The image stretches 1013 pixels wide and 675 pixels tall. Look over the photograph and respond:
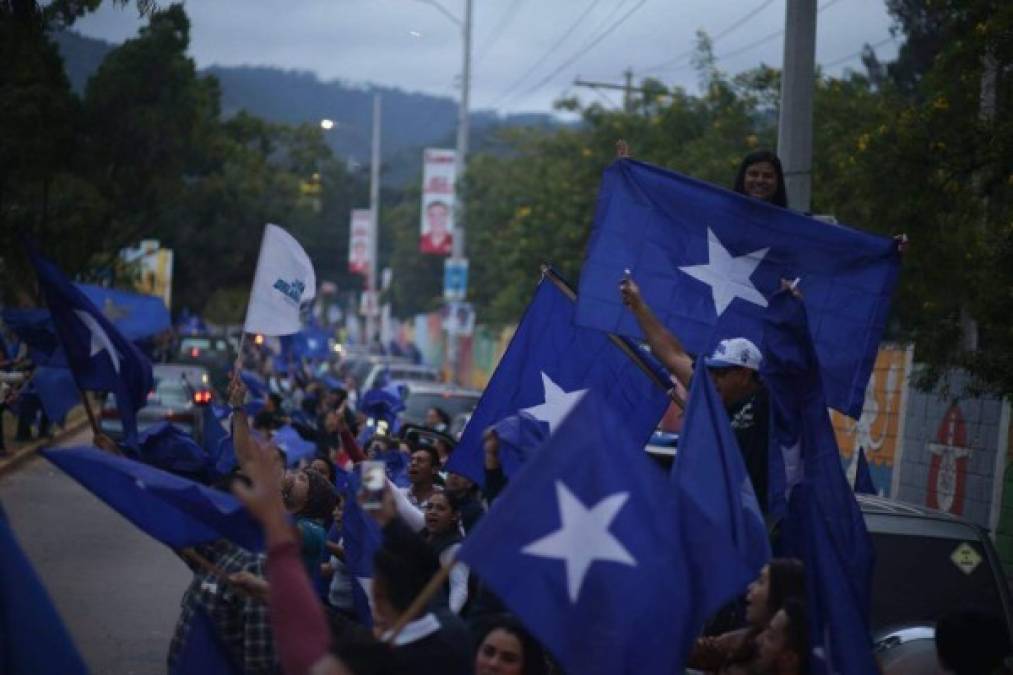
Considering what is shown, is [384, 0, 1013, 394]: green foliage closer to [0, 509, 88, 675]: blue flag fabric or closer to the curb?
[0, 509, 88, 675]: blue flag fabric

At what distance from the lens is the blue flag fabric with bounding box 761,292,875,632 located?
653 cm

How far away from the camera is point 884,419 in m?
Answer: 20.5

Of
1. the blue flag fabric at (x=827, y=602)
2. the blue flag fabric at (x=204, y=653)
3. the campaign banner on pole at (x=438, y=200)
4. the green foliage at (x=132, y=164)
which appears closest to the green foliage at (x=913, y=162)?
the blue flag fabric at (x=827, y=602)

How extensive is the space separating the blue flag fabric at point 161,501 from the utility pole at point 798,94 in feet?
24.0

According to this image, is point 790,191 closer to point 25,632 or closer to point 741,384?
point 741,384

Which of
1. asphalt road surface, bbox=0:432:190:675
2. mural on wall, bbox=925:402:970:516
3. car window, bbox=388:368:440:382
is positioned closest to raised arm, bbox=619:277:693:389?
asphalt road surface, bbox=0:432:190:675

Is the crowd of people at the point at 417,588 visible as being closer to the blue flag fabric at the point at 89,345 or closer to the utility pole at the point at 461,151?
the blue flag fabric at the point at 89,345

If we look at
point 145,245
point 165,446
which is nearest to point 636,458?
point 165,446

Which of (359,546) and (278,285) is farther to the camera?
(278,285)

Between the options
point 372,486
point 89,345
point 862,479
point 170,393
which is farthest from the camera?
point 170,393

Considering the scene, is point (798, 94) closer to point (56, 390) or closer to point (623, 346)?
point (623, 346)

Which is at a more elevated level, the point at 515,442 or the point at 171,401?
the point at 515,442

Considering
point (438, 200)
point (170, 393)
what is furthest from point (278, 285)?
point (438, 200)

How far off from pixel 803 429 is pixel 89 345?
4.40 meters
